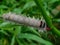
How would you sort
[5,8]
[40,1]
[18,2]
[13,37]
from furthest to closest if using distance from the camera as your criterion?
[18,2] < [5,8] < [13,37] < [40,1]

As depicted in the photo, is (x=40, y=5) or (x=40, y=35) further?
(x=40, y=35)

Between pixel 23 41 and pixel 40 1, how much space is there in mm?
1047

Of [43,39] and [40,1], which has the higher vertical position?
[40,1]

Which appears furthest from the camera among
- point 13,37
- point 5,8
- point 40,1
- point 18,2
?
point 18,2

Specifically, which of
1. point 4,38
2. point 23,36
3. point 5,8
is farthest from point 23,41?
point 5,8

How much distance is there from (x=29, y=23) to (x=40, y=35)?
3.15ft

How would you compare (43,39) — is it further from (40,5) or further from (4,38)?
(40,5)

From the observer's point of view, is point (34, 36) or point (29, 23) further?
point (34, 36)

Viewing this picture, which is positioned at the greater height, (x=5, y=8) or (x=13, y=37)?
(x=5, y=8)

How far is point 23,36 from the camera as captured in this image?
1.83 metres

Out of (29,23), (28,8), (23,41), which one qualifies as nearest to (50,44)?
(23,41)

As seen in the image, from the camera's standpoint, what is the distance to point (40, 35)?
1.86 m

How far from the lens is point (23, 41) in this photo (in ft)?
6.05

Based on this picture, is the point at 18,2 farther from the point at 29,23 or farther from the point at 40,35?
the point at 29,23
